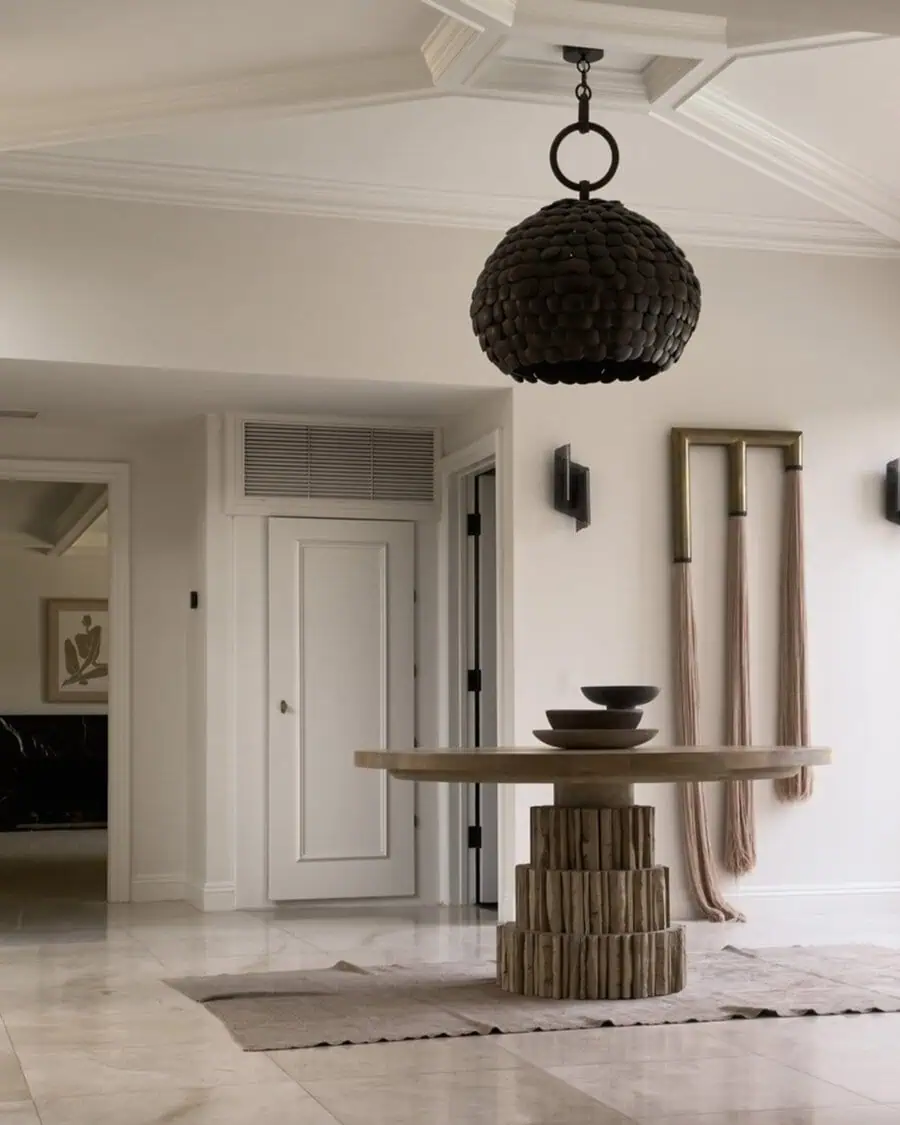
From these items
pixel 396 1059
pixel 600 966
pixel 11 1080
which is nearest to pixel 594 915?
pixel 600 966

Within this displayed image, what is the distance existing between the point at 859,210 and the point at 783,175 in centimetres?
61

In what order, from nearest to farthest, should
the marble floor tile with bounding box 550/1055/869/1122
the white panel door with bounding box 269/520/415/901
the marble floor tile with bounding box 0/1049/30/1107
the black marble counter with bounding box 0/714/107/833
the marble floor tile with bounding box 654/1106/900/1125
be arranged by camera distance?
the marble floor tile with bounding box 654/1106/900/1125 → the marble floor tile with bounding box 550/1055/869/1122 → the marble floor tile with bounding box 0/1049/30/1107 → the white panel door with bounding box 269/520/415/901 → the black marble counter with bounding box 0/714/107/833

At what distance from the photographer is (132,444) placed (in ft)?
24.4

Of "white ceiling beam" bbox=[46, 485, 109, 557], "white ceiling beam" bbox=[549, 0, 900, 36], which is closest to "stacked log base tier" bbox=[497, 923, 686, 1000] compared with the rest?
"white ceiling beam" bbox=[549, 0, 900, 36]

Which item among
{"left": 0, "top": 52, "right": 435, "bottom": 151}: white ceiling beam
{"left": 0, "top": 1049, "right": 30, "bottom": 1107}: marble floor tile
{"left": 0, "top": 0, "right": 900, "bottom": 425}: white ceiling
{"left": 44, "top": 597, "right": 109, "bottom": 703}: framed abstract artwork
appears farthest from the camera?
{"left": 44, "top": 597, "right": 109, "bottom": 703}: framed abstract artwork

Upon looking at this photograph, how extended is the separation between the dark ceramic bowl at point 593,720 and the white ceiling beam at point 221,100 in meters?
2.05

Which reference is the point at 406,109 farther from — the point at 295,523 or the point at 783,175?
the point at 295,523

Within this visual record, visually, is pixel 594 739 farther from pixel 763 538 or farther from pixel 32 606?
pixel 32 606

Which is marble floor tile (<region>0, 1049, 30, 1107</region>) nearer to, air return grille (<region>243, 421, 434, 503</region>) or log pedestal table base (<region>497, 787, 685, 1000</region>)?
log pedestal table base (<region>497, 787, 685, 1000</region>)

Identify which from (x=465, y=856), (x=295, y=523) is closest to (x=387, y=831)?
(x=465, y=856)

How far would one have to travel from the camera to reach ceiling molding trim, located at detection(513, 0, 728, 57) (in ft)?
13.9

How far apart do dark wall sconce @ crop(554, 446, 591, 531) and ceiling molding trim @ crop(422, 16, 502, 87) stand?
1.87 meters

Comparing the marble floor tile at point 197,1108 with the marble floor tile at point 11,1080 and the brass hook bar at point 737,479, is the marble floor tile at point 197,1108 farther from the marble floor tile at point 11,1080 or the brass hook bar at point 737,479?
the brass hook bar at point 737,479

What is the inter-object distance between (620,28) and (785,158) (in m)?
1.62
